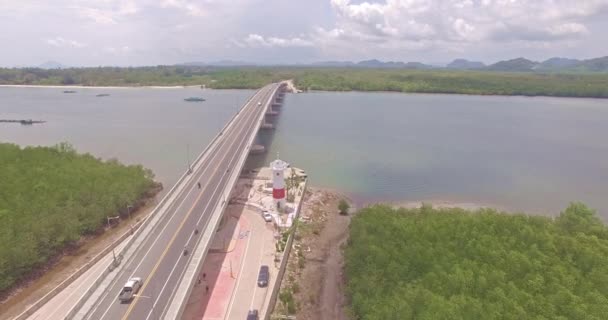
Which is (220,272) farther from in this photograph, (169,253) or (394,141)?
(394,141)

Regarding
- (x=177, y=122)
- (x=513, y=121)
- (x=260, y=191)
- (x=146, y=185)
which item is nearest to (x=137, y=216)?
(x=146, y=185)

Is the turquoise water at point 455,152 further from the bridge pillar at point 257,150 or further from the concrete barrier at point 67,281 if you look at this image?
the concrete barrier at point 67,281

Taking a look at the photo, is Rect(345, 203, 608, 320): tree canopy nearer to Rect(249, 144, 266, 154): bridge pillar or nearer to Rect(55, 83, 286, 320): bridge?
Rect(55, 83, 286, 320): bridge

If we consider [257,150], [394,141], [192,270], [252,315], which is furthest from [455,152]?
[192,270]

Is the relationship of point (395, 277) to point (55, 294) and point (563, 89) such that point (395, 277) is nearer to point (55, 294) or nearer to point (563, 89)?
point (55, 294)

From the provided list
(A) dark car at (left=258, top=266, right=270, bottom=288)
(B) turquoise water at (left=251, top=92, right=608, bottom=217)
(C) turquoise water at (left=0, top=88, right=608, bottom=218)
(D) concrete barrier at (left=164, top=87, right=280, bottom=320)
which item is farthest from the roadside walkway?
(B) turquoise water at (left=251, top=92, right=608, bottom=217)

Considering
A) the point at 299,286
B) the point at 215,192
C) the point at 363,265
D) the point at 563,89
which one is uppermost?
the point at 563,89
